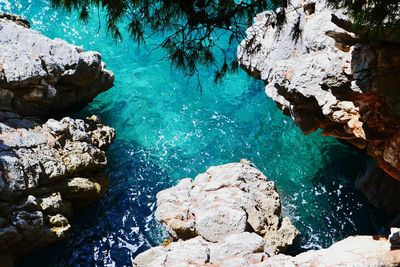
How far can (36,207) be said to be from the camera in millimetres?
→ 11547

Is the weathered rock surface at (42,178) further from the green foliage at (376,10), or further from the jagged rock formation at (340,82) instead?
the green foliage at (376,10)

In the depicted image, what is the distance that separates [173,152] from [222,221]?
18.4 feet

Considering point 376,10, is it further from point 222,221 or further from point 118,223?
point 118,223

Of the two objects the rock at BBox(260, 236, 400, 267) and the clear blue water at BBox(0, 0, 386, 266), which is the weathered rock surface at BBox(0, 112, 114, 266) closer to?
the clear blue water at BBox(0, 0, 386, 266)

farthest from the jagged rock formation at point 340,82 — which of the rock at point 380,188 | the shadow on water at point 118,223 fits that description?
the shadow on water at point 118,223

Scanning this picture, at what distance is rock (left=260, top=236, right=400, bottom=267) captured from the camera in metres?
7.72

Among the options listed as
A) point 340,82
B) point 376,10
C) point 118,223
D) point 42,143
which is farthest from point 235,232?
point 376,10

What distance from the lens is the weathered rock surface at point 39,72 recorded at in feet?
41.7

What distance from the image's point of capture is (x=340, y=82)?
30.6 ft

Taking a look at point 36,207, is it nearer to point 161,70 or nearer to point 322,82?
point 322,82

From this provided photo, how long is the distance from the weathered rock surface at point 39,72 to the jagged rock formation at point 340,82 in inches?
259

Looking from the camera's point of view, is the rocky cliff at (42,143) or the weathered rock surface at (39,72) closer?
the rocky cliff at (42,143)

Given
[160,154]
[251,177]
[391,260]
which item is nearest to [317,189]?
[251,177]

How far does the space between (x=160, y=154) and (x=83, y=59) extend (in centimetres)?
462
